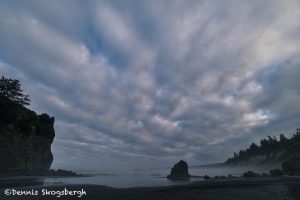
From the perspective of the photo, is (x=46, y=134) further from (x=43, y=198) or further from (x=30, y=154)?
(x=43, y=198)

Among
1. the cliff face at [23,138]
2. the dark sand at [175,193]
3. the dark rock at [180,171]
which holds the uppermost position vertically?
the cliff face at [23,138]

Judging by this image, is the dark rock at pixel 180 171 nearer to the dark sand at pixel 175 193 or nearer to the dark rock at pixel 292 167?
the dark rock at pixel 292 167

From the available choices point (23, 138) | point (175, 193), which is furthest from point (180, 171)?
point (175, 193)

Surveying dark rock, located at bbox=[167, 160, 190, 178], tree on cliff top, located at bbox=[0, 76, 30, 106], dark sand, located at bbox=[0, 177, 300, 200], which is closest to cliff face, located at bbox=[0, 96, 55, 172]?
tree on cliff top, located at bbox=[0, 76, 30, 106]

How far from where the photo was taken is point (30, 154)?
81.6 meters

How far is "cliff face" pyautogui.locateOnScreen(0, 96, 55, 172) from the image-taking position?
6869cm

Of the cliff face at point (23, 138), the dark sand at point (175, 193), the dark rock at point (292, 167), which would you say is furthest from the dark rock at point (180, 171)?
the dark sand at point (175, 193)

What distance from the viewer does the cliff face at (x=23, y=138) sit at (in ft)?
225

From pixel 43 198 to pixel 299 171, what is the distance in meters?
87.2

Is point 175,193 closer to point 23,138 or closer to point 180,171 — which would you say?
point 23,138

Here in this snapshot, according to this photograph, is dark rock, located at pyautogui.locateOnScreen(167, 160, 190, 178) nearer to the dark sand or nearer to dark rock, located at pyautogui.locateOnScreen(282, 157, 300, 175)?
dark rock, located at pyautogui.locateOnScreen(282, 157, 300, 175)

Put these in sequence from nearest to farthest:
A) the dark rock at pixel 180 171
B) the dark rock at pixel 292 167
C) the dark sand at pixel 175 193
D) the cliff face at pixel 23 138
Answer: the dark sand at pixel 175 193
the cliff face at pixel 23 138
the dark rock at pixel 292 167
the dark rock at pixel 180 171

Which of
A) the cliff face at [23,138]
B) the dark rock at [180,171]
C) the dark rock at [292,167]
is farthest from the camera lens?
the dark rock at [180,171]

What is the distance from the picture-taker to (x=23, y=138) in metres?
77.6
